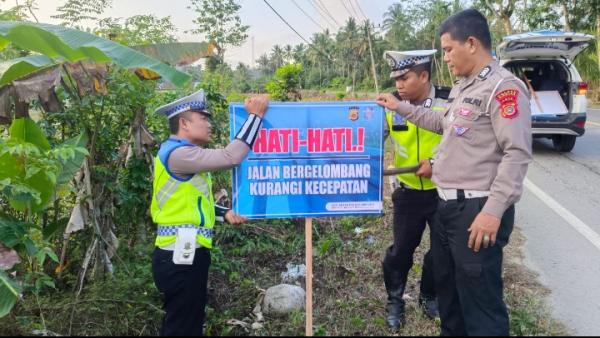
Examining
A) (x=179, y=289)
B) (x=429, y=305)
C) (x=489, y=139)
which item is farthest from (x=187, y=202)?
(x=429, y=305)

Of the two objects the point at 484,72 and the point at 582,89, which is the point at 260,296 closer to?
the point at 484,72

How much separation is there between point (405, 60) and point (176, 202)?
5.65 ft

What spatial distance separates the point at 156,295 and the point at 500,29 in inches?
1326

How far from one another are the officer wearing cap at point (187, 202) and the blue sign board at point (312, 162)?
17 centimetres

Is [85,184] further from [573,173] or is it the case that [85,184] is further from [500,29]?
[500,29]

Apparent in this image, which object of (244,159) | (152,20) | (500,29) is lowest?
(244,159)

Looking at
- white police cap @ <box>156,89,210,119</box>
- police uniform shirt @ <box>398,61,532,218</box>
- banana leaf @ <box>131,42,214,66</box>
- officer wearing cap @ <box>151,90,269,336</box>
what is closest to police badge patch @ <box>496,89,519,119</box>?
police uniform shirt @ <box>398,61,532,218</box>

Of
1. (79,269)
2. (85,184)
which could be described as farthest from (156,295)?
(85,184)

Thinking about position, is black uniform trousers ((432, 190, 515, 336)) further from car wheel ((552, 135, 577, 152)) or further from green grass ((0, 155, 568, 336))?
car wheel ((552, 135, 577, 152))

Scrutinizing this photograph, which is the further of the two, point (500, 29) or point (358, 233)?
point (500, 29)

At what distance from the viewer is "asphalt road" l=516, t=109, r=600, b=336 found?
3807mm

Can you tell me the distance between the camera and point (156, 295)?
140 inches

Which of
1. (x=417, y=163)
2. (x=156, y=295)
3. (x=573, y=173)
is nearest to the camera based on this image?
(x=417, y=163)

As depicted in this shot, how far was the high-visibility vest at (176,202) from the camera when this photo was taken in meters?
2.68
